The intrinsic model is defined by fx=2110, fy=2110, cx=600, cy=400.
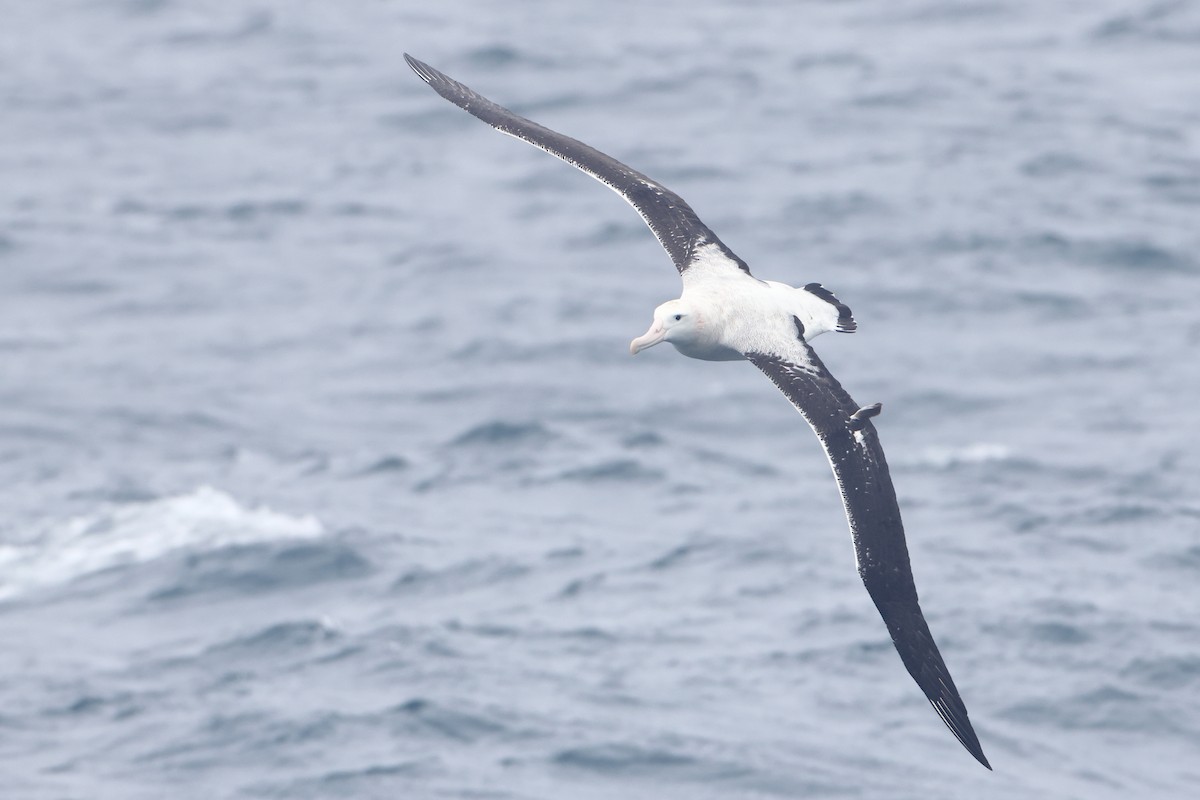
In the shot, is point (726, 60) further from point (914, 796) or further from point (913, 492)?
point (914, 796)

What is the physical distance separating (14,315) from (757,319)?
2666cm

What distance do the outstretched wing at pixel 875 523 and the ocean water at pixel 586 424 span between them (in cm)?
943

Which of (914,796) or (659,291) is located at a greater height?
(659,291)

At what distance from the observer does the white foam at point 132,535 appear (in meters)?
30.7

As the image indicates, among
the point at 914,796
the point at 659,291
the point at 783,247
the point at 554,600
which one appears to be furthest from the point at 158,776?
the point at 783,247

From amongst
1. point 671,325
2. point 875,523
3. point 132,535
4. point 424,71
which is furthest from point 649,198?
point 132,535

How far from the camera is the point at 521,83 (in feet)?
167

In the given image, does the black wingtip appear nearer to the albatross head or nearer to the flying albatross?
the flying albatross

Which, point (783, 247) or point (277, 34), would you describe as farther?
point (277, 34)

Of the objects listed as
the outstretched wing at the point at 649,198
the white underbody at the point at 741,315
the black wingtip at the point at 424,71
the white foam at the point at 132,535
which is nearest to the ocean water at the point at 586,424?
the white foam at the point at 132,535

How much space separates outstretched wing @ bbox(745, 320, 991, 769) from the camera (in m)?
15.6

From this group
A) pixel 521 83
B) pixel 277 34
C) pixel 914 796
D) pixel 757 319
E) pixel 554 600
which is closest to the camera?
pixel 757 319

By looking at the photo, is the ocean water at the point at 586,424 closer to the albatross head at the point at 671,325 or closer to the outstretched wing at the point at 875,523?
the outstretched wing at the point at 875,523

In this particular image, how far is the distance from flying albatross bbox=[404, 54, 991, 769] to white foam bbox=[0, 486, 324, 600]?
46.1 feet
